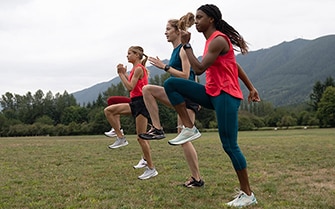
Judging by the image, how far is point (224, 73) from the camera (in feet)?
17.3

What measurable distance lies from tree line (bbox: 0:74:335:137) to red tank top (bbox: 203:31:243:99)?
6005 cm

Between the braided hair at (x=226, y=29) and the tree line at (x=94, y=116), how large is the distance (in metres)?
59.9

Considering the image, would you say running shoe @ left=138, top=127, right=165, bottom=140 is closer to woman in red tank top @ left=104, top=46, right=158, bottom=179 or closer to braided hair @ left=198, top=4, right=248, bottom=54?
woman in red tank top @ left=104, top=46, right=158, bottom=179

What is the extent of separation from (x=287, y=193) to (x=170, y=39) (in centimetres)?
350

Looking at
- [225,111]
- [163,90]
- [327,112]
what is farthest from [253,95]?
[327,112]

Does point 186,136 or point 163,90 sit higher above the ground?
point 163,90

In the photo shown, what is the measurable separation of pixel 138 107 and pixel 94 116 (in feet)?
234

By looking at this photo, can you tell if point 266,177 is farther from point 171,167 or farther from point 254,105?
point 254,105

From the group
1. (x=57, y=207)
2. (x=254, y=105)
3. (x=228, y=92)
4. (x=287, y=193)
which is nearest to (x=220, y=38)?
(x=228, y=92)

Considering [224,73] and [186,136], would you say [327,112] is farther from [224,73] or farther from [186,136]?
[224,73]

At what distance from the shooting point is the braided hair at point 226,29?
5.49 metres

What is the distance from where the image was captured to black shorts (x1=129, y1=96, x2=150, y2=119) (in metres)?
7.81

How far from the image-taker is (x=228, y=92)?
17.2 ft

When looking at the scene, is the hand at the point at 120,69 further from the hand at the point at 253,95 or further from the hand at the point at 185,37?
the hand at the point at 253,95
